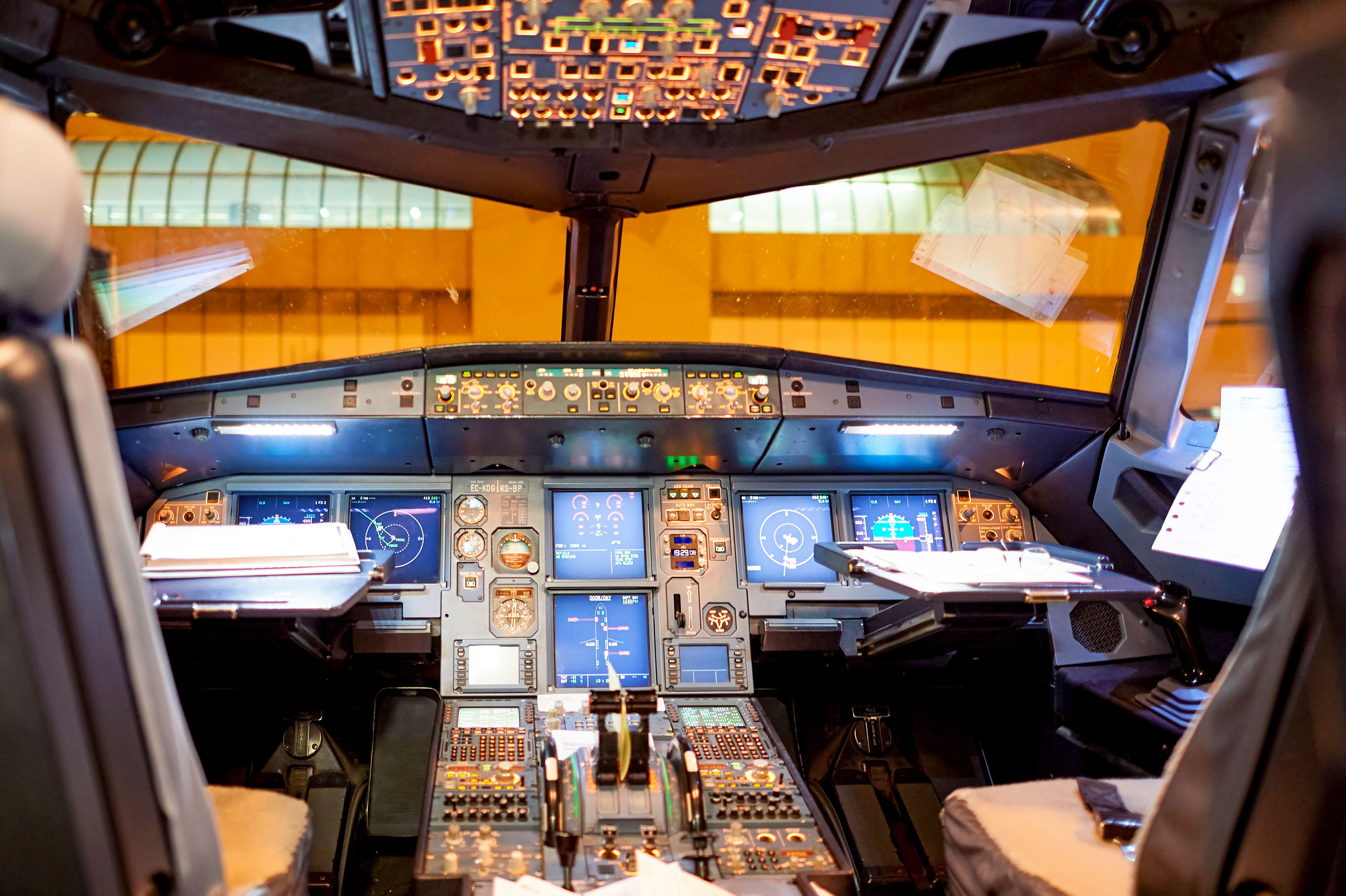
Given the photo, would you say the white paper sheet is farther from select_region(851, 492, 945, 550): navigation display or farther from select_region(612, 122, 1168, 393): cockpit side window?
select_region(612, 122, 1168, 393): cockpit side window

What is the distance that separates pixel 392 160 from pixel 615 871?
5.90 feet

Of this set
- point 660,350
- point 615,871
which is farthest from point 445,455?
point 615,871

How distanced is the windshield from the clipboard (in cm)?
70

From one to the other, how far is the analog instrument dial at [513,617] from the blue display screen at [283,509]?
1.85 ft

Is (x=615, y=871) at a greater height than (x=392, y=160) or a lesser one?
lesser

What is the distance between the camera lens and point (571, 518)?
9.30 ft

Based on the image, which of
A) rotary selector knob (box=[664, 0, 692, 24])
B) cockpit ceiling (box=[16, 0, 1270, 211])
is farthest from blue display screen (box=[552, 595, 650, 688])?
rotary selector knob (box=[664, 0, 692, 24])

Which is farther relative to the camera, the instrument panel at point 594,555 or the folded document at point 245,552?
the instrument panel at point 594,555

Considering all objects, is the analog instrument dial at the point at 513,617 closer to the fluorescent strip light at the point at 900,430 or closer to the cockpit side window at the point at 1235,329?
the fluorescent strip light at the point at 900,430

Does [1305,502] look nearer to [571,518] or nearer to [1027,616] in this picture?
[1027,616]

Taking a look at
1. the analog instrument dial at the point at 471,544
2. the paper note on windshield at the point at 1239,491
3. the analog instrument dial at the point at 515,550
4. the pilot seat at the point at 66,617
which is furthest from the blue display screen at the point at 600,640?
→ the pilot seat at the point at 66,617

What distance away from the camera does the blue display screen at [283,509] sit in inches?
108

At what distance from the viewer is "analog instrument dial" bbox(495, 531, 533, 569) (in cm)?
275

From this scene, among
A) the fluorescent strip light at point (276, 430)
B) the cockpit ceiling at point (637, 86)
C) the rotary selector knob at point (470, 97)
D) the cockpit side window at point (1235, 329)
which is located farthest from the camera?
the fluorescent strip light at point (276, 430)
